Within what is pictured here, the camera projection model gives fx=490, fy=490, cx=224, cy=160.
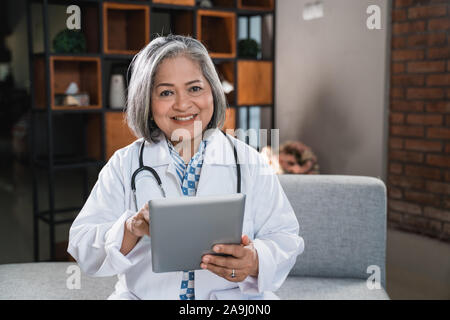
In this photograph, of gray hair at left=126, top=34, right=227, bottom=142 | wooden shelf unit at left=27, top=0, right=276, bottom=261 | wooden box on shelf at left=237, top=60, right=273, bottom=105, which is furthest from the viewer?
wooden box on shelf at left=237, top=60, right=273, bottom=105

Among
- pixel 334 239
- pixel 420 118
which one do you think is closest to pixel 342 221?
pixel 334 239

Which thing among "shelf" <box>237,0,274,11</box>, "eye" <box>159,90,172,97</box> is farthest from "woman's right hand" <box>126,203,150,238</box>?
"shelf" <box>237,0,274,11</box>

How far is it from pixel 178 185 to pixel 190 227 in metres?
0.20

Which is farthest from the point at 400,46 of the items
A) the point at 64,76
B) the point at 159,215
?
the point at 159,215

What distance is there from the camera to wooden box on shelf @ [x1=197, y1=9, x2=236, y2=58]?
8.61ft

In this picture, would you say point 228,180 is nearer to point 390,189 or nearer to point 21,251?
point 390,189

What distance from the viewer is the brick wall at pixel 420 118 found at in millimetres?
2090

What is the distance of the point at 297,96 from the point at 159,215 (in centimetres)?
229

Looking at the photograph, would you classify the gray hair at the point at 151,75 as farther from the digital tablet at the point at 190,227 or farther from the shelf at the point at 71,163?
the shelf at the point at 71,163

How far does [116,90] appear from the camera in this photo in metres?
2.38

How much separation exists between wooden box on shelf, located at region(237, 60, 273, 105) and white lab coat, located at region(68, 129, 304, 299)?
1866 mm

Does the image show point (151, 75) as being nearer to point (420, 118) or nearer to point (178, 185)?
point (178, 185)

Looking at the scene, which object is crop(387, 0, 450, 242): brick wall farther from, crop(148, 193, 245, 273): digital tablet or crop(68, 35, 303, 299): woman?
crop(148, 193, 245, 273): digital tablet
